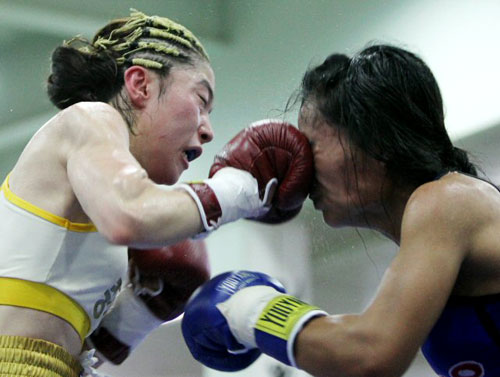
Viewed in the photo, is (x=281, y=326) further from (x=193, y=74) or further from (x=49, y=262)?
(x=193, y=74)

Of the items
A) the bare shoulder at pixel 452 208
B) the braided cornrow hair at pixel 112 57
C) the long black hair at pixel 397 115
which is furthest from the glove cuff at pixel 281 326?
the braided cornrow hair at pixel 112 57

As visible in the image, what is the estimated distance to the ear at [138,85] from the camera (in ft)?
6.07

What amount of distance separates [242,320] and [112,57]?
0.77 meters

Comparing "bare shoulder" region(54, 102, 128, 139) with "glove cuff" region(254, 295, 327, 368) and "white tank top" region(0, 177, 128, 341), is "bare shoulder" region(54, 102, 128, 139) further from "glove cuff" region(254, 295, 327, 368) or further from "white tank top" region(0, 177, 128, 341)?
"glove cuff" region(254, 295, 327, 368)

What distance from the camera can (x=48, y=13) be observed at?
12.9ft

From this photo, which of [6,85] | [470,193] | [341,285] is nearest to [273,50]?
[341,285]

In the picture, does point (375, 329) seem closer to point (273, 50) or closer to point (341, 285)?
point (341, 285)

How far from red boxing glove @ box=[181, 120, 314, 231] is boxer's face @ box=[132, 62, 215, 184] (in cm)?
19

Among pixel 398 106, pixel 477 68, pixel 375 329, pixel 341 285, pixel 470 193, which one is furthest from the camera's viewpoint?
pixel 341 285

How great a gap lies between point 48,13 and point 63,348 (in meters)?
2.76

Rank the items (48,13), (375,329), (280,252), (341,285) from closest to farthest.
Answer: (375,329) < (341,285) < (280,252) < (48,13)

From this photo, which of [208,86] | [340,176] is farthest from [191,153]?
[340,176]

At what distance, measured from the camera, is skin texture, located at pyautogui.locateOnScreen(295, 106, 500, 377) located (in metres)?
1.34

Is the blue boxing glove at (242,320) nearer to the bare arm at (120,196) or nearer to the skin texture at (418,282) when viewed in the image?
the skin texture at (418,282)
